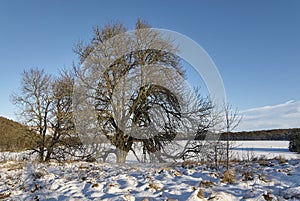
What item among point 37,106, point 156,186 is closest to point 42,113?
point 37,106

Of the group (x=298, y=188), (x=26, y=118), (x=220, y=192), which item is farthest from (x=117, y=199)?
(x=26, y=118)

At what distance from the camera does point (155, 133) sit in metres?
10.7

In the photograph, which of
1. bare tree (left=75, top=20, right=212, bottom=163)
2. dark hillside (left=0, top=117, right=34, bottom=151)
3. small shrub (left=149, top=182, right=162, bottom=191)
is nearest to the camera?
small shrub (left=149, top=182, right=162, bottom=191)

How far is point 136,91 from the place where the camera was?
415 inches

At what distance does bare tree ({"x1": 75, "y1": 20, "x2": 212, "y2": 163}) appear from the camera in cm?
1013

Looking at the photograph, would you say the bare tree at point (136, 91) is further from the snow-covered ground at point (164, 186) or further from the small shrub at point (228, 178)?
the small shrub at point (228, 178)

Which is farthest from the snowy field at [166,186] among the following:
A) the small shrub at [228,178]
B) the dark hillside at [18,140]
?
the dark hillside at [18,140]

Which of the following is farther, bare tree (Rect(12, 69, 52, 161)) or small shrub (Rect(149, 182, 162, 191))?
bare tree (Rect(12, 69, 52, 161))

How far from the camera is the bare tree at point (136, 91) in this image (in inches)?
399

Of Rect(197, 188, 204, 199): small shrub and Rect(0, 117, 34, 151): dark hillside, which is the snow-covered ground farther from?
Rect(0, 117, 34, 151): dark hillside

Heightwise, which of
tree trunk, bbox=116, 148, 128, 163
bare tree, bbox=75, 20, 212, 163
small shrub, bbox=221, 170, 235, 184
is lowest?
tree trunk, bbox=116, 148, 128, 163

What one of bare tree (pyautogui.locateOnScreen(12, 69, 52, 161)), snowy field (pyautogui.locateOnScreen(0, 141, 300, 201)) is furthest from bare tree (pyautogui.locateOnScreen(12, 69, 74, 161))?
snowy field (pyautogui.locateOnScreen(0, 141, 300, 201))

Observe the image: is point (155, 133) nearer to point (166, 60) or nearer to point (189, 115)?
point (189, 115)

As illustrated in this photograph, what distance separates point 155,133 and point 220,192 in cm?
688
